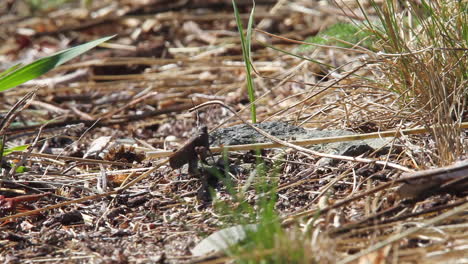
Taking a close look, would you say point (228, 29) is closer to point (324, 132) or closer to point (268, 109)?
point (268, 109)

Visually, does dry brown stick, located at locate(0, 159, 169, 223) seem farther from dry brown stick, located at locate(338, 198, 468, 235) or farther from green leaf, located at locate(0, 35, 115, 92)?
dry brown stick, located at locate(338, 198, 468, 235)

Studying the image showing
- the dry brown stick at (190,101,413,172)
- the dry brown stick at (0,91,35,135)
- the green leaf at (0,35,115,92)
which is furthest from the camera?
the green leaf at (0,35,115,92)

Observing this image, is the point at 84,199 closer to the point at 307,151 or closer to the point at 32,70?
the point at 32,70

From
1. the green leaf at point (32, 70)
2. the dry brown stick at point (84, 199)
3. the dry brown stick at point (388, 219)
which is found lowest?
the dry brown stick at point (84, 199)

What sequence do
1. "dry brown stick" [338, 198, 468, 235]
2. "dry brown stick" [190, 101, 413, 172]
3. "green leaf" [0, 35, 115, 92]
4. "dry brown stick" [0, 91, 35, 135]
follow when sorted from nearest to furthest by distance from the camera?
1. "dry brown stick" [338, 198, 468, 235]
2. "dry brown stick" [190, 101, 413, 172]
3. "dry brown stick" [0, 91, 35, 135]
4. "green leaf" [0, 35, 115, 92]

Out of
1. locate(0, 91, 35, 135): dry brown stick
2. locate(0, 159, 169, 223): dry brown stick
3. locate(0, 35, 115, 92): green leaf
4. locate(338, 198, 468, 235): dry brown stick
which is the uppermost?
locate(0, 35, 115, 92): green leaf

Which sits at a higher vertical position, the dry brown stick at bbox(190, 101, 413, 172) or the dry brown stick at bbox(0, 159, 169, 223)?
the dry brown stick at bbox(190, 101, 413, 172)

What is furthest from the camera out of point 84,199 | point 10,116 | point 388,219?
point 10,116

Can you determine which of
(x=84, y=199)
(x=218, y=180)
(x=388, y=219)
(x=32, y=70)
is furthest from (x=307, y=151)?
(x=32, y=70)

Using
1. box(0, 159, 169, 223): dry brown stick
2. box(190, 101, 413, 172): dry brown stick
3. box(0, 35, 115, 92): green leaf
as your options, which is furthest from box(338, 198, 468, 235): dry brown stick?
box(0, 35, 115, 92): green leaf

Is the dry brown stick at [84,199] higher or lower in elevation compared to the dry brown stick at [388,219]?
lower

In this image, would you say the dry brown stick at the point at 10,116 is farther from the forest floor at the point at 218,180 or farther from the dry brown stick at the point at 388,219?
the dry brown stick at the point at 388,219

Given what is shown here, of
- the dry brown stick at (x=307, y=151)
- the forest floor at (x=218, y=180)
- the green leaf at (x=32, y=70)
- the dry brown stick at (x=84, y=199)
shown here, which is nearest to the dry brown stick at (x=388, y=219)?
the forest floor at (x=218, y=180)
